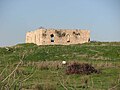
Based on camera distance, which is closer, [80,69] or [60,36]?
[80,69]

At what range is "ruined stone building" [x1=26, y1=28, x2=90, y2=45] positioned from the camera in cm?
4567

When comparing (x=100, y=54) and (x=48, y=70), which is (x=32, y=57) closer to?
(x=100, y=54)

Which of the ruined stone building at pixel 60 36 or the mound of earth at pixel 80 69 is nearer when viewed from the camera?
the mound of earth at pixel 80 69

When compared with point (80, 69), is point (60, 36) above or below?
above

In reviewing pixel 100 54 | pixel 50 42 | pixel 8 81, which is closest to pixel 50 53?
pixel 100 54

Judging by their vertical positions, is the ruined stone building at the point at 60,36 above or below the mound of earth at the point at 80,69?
above

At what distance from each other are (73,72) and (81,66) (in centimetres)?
106

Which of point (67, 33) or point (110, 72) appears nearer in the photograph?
point (110, 72)

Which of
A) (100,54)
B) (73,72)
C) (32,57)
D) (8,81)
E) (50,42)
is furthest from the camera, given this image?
(50,42)

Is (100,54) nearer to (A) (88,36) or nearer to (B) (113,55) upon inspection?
(B) (113,55)

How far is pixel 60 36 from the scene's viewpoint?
46812 millimetres

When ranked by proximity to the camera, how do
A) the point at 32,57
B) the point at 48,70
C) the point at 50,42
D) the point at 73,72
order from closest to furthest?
the point at 73,72, the point at 48,70, the point at 32,57, the point at 50,42

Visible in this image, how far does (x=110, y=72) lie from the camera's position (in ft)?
60.4

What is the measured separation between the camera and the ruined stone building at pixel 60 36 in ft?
150
